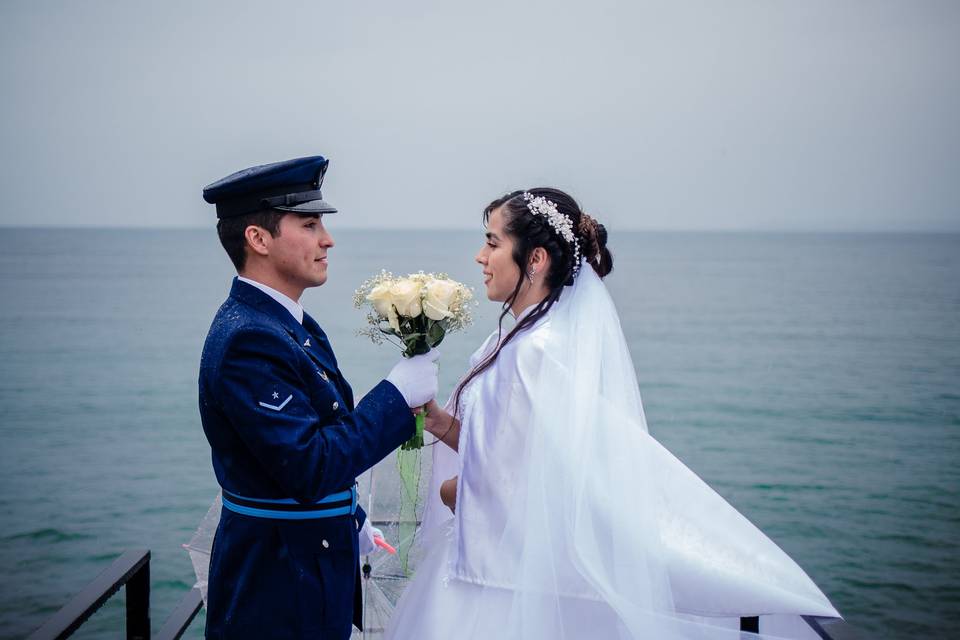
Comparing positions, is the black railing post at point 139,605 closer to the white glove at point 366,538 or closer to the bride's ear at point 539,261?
the white glove at point 366,538

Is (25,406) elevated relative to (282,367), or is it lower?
lower

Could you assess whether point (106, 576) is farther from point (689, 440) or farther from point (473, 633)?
point (689, 440)

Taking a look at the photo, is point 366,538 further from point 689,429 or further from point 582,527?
point 689,429

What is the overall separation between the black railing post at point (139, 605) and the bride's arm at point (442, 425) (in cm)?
99

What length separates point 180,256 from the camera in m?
83.7

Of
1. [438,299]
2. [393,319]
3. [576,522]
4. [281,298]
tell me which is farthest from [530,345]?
[281,298]

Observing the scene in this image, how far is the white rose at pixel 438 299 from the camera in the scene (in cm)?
262

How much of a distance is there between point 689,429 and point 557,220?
17488mm

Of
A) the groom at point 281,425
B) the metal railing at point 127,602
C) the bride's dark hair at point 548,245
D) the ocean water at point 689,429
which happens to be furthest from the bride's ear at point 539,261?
the ocean water at point 689,429

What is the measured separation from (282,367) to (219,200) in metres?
0.54

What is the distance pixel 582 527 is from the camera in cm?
256

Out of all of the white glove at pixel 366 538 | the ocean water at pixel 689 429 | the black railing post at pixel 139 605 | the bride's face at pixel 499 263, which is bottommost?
the ocean water at pixel 689 429

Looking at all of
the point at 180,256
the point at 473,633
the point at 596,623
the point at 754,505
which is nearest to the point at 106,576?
the point at 473,633

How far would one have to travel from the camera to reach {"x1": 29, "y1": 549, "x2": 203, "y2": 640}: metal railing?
2138 mm
